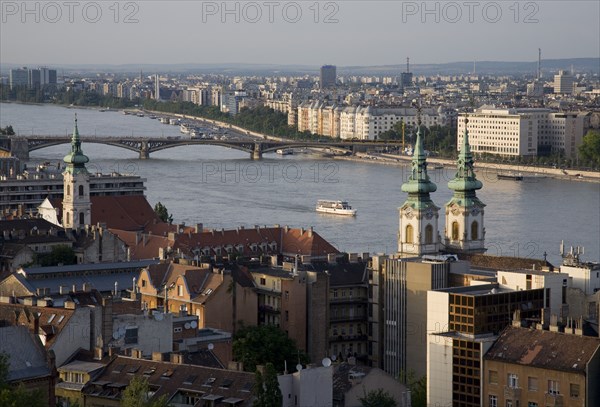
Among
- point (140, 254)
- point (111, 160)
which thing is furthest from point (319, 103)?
point (140, 254)

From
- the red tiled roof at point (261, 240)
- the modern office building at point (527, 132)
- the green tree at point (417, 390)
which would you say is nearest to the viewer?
the green tree at point (417, 390)

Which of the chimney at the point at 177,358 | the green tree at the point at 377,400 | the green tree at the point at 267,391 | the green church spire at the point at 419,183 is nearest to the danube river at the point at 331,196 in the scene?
the green church spire at the point at 419,183

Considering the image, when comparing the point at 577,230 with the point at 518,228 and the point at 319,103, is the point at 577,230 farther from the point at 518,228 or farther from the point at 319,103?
the point at 319,103

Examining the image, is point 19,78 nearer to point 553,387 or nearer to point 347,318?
point 347,318

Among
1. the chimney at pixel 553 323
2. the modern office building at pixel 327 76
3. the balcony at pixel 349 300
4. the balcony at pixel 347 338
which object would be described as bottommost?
the modern office building at pixel 327 76

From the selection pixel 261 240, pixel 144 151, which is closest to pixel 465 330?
pixel 261 240

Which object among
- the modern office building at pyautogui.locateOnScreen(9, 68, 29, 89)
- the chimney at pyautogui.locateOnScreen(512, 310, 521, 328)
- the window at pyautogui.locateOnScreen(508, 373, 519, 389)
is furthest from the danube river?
the modern office building at pyautogui.locateOnScreen(9, 68, 29, 89)

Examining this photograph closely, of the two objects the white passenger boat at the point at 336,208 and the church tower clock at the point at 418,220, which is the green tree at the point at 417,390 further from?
the white passenger boat at the point at 336,208
